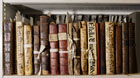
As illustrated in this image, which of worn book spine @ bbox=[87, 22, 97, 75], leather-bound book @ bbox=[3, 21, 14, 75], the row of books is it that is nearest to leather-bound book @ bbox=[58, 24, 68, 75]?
the row of books

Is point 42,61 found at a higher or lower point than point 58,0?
lower

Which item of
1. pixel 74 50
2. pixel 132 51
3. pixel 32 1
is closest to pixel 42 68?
pixel 74 50

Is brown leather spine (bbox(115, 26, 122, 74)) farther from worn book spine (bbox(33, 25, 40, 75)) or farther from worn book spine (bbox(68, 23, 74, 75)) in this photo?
worn book spine (bbox(33, 25, 40, 75))

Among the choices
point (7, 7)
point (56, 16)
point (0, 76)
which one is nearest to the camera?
point (0, 76)

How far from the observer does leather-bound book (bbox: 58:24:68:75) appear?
2.61 ft

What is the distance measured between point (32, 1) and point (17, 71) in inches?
12.6

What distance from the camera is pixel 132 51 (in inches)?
31.4

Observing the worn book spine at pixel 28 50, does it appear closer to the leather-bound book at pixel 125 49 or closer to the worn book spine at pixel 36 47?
the worn book spine at pixel 36 47

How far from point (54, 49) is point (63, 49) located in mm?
40

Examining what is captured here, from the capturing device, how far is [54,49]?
31.5 inches

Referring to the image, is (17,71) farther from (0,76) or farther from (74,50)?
(74,50)

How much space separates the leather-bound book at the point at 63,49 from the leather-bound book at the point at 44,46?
6 centimetres

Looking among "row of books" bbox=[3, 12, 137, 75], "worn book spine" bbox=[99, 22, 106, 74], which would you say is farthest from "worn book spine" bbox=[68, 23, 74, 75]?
"worn book spine" bbox=[99, 22, 106, 74]

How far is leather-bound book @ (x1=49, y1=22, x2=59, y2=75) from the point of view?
80 cm
